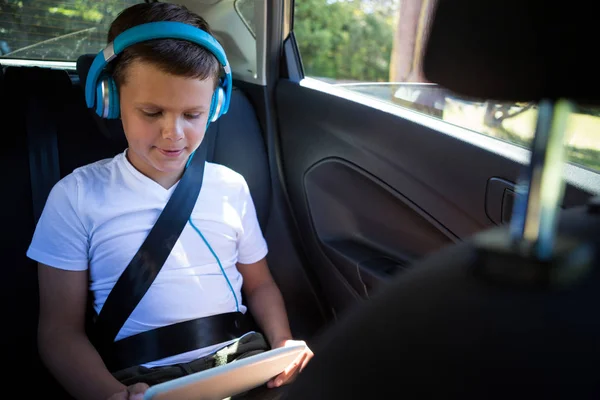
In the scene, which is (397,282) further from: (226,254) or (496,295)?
(226,254)

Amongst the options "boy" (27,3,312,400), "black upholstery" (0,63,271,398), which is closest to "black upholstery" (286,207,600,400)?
"boy" (27,3,312,400)

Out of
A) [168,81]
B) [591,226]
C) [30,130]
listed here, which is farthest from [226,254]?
[591,226]

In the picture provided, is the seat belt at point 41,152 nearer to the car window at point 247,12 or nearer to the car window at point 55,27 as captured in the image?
the car window at point 55,27

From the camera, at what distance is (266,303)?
5.01 feet

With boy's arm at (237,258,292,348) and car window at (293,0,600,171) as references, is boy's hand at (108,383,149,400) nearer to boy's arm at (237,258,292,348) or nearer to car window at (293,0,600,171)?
boy's arm at (237,258,292,348)

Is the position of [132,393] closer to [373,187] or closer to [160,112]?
[160,112]

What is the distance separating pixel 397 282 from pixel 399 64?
157cm

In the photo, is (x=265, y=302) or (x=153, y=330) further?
(x=265, y=302)

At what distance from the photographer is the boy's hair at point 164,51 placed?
4.20 ft

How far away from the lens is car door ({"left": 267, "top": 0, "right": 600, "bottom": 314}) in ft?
4.26

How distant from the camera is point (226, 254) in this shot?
58.5 inches

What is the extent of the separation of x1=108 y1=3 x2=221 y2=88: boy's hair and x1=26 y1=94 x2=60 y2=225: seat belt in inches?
11.2

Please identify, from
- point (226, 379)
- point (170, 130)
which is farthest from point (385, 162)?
point (226, 379)

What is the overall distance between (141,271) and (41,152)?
15.9 inches
